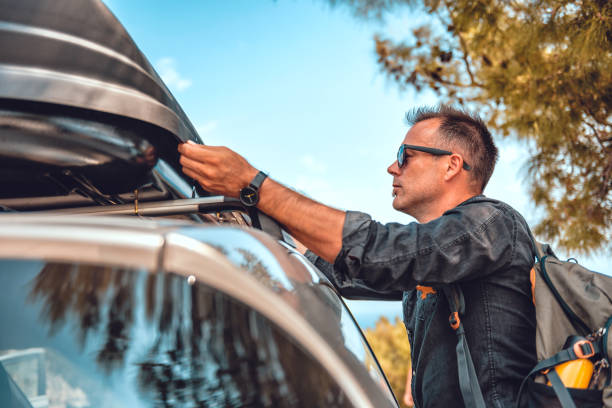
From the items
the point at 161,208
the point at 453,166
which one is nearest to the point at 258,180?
the point at 161,208

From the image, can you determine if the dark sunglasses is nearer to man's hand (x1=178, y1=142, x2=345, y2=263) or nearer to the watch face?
man's hand (x1=178, y1=142, x2=345, y2=263)

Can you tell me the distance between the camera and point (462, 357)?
164 cm

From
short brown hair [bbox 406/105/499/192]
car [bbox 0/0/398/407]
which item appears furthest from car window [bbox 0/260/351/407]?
short brown hair [bbox 406/105/499/192]

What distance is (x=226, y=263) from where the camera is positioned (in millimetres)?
715

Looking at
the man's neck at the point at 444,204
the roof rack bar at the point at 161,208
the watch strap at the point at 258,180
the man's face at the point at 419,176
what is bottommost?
the roof rack bar at the point at 161,208

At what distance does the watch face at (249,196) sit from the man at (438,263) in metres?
0.02

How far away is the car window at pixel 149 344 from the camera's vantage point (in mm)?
814

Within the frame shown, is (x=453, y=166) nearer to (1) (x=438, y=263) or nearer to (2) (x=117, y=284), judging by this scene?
(1) (x=438, y=263)

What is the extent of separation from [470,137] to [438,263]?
91 centimetres

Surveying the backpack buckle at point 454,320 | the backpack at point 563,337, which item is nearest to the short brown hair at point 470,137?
the backpack at point 563,337

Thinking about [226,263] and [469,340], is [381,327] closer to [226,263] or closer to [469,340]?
[469,340]

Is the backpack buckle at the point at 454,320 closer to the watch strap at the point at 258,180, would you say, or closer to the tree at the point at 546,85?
the watch strap at the point at 258,180

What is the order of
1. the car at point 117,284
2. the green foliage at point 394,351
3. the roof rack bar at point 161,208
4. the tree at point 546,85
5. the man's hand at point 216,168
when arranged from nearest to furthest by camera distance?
the car at point 117,284
the roof rack bar at point 161,208
the man's hand at point 216,168
the tree at point 546,85
the green foliage at point 394,351

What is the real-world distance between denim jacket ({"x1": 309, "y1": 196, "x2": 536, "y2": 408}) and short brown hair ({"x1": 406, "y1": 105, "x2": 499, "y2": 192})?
0.50 metres
